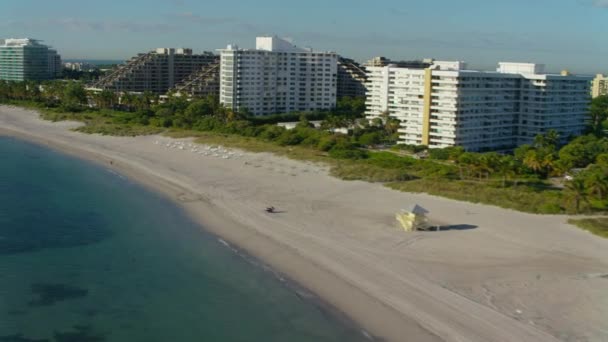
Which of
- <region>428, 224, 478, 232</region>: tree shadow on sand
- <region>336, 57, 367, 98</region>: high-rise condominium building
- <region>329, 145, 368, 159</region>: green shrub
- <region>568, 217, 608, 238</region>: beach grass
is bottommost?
<region>428, 224, 478, 232</region>: tree shadow on sand

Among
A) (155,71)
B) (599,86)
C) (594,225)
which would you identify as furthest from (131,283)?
(599,86)

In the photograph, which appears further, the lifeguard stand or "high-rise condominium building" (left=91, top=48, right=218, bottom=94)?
"high-rise condominium building" (left=91, top=48, right=218, bottom=94)

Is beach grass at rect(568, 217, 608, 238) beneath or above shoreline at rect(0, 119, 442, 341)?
above

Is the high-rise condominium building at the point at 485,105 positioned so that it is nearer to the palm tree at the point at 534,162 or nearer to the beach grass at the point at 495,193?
the palm tree at the point at 534,162

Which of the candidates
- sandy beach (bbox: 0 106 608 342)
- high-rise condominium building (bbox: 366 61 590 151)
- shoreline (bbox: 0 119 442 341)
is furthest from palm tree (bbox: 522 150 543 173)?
shoreline (bbox: 0 119 442 341)

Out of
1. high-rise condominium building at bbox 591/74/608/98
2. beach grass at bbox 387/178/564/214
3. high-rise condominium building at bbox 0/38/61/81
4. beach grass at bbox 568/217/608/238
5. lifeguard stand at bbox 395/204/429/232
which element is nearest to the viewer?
lifeguard stand at bbox 395/204/429/232

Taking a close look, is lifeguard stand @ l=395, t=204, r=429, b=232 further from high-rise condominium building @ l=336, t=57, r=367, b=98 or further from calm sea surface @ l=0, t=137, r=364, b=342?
high-rise condominium building @ l=336, t=57, r=367, b=98

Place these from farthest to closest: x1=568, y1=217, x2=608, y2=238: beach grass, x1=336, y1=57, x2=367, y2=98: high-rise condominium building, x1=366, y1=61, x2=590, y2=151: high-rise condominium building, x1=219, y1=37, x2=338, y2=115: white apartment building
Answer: x1=336, y1=57, x2=367, y2=98: high-rise condominium building < x1=219, y1=37, x2=338, y2=115: white apartment building < x1=366, y1=61, x2=590, y2=151: high-rise condominium building < x1=568, y1=217, x2=608, y2=238: beach grass
